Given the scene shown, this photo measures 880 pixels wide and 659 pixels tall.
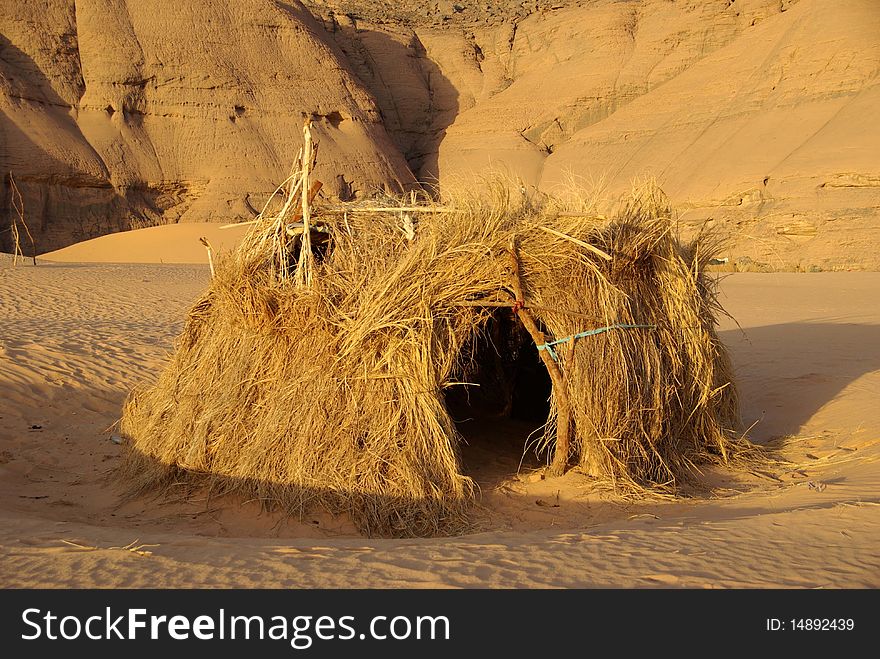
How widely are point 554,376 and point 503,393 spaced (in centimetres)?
307

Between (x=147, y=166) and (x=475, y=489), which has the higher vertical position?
(x=147, y=166)

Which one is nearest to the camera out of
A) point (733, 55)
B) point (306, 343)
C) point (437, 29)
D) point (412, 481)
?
point (412, 481)

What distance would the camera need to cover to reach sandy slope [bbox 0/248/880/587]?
311 centimetres

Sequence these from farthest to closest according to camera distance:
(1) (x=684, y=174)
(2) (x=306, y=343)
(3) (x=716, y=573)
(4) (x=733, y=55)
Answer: (4) (x=733, y=55)
(1) (x=684, y=174)
(2) (x=306, y=343)
(3) (x=716, y=573)

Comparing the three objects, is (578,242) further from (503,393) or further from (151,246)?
(151,246)

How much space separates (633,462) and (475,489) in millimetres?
1195

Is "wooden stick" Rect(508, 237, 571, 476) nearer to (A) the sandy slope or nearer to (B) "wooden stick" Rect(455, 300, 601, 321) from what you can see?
(B) "wooden stick" Rect(455, 300, 601, 321)

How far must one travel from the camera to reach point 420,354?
16.7 feet

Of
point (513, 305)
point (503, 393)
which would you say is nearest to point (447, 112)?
point (503, 393)

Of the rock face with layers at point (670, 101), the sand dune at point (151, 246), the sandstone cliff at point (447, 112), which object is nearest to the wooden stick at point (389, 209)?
the rock face with layers at point (670, 101)

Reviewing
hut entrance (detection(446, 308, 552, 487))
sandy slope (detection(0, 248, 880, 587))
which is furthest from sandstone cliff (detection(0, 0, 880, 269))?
sandy slope (detection(0, 248, 880, 587))

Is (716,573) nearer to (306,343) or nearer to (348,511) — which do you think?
(348,511)

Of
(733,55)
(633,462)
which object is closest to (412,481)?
(633,462)

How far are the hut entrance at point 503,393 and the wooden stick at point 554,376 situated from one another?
1366 millimetres
